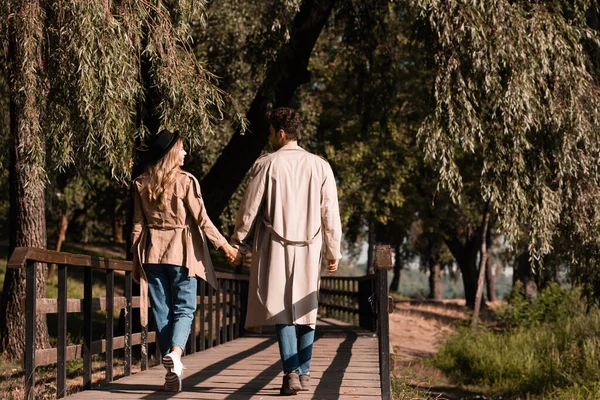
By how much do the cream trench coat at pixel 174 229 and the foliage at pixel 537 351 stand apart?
759 centimetres

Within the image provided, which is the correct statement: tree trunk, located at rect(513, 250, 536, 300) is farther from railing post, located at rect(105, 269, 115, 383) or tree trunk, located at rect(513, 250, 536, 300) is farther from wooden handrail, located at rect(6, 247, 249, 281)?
wooden handrail, located at rect(6, 247, 249, 281)

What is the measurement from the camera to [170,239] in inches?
264

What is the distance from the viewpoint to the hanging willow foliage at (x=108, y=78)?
26.1ft

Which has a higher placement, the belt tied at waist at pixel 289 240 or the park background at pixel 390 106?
the park background at pixel 390 106

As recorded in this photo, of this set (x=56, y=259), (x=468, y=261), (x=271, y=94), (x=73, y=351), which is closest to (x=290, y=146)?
(x=56, y=259)

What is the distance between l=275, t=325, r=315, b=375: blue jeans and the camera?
6289 mm

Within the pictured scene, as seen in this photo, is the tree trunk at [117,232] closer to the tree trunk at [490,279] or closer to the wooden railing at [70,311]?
the tree trunk at [490,279]

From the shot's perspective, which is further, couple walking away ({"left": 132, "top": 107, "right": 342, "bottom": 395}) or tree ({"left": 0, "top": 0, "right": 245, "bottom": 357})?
tree ({"left": 0, "top": 0, "right": 245, "bottom": 357})

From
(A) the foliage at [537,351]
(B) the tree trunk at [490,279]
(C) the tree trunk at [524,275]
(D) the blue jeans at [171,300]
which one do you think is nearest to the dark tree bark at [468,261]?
(C) the tree trunk at [524,275]

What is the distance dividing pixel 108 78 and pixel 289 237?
2572 mm

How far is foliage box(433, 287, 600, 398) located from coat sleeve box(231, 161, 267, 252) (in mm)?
7686

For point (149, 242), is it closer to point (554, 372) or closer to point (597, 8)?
point (597, 8)

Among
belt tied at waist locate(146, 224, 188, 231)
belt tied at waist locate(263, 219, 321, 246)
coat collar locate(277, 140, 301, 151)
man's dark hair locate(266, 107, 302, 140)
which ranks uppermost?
man's dark hair locate(266, 107, 302, 140)

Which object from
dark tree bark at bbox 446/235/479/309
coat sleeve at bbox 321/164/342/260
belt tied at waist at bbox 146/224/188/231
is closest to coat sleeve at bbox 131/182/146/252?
belt tied at waist at bbox 146/224/188/231
